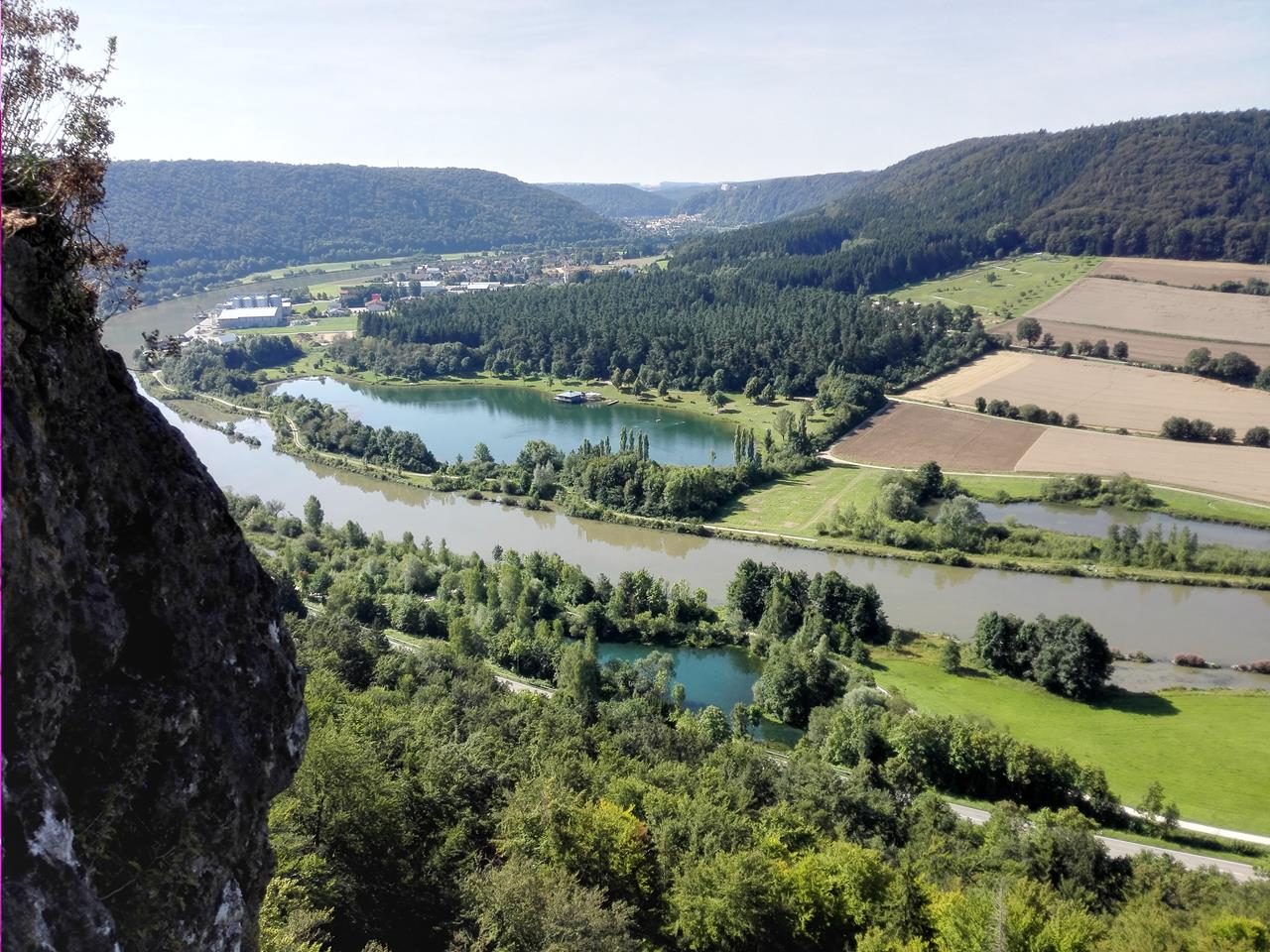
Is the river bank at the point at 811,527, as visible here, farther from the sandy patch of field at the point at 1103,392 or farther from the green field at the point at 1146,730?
the sandy patch of field at the point at 1103,392

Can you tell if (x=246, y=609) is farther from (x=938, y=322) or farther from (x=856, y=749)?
(x=938, y=322)

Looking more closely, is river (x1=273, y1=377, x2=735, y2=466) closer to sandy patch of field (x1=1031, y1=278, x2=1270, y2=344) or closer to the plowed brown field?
sandy patch of field (x1=1031, y1=278, x2=1270, y2=344)

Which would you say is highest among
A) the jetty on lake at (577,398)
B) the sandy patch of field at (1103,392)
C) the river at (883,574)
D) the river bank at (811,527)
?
the sandy patch of field at (1103,392)

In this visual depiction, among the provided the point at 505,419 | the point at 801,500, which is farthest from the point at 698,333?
the point at 801,500

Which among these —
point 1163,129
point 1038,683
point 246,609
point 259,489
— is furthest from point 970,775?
point 1163,129

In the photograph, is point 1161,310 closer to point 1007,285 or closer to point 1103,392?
point 1007,285

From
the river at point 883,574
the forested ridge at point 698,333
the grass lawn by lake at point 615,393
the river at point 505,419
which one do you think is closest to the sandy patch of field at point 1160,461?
the river at point 883,574
